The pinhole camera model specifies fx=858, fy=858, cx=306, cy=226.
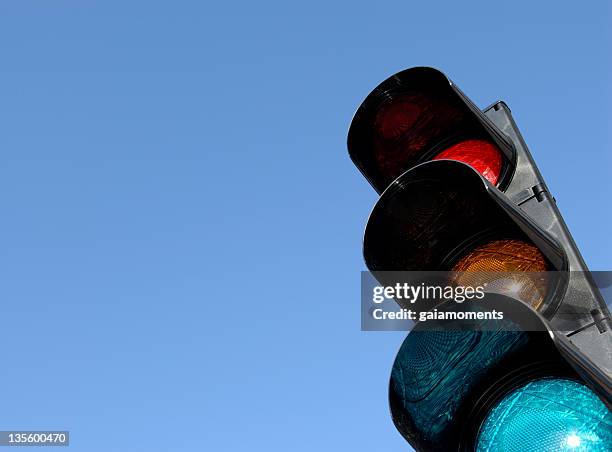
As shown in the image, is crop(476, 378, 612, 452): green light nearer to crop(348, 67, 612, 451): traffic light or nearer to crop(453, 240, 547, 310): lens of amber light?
crop(348, 67, 612, 451): traffic light

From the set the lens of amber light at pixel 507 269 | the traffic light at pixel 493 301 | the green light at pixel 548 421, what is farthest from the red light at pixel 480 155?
the green light at pixel 548 421

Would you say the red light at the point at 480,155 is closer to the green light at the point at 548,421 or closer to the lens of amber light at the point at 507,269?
the lens of amber light at the point at 507,269

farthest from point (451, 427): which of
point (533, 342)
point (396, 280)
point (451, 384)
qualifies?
point (396, 280)

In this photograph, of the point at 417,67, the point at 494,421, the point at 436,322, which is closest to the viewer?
the point at 436,322

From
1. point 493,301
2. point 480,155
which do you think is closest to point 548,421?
point 493,301

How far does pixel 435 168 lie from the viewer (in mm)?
2658

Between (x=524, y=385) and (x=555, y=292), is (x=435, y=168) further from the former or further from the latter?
(x=524, y=385)

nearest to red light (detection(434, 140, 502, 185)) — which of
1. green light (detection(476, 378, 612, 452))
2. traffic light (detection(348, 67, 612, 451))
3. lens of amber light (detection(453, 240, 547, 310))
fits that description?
traffic light (detection(348, 67, 612, 451))

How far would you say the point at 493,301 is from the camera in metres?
2.01

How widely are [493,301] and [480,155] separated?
4.76ft

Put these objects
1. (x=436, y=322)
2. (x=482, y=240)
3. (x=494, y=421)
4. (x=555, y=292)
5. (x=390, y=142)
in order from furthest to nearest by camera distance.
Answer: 1. (x=390, y=142)
2. (x=482, y=240)
3. (x=555, y=292)
4. (x=494, y=421)
5. (x=436, y=322)

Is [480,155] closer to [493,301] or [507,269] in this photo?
[507,269]

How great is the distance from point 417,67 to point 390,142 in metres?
0.37

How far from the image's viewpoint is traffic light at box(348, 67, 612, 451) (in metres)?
2.09
